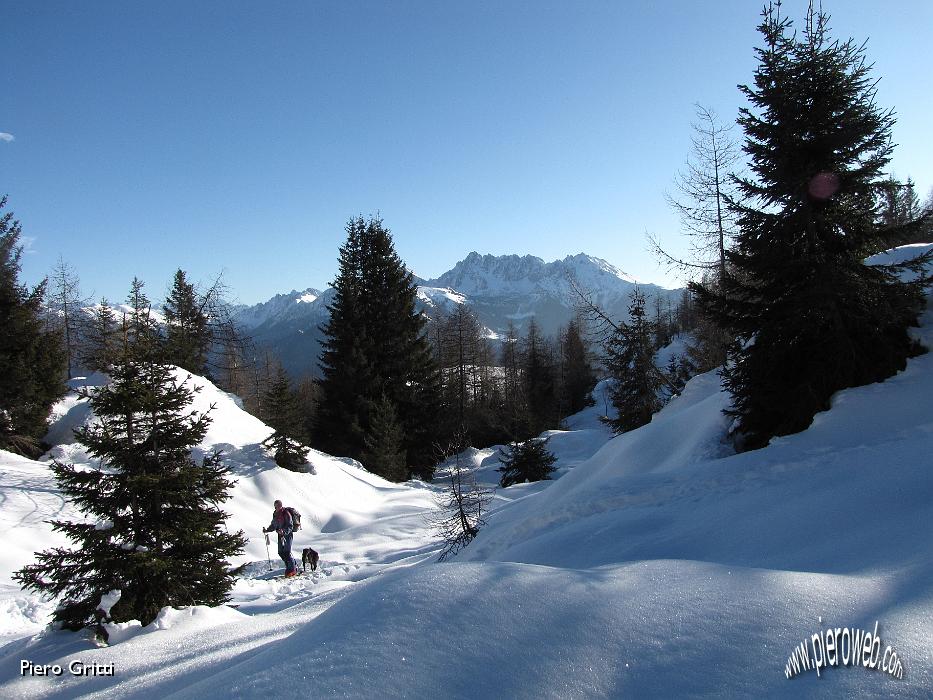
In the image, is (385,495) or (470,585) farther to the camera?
(385,495)

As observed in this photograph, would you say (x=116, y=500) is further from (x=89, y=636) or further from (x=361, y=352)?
(x=361, y=352)

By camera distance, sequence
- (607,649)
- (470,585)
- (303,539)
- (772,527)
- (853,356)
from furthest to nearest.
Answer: (303,539)
(853,356)
(772,527)
(470,585)
(607,649)

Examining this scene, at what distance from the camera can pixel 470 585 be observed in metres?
3.21

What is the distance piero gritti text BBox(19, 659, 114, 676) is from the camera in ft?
15.1

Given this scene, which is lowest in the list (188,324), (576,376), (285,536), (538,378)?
(285,536)

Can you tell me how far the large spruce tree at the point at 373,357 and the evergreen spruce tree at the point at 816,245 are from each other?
17.9 m

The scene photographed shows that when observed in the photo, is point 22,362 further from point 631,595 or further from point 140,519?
point 631,595

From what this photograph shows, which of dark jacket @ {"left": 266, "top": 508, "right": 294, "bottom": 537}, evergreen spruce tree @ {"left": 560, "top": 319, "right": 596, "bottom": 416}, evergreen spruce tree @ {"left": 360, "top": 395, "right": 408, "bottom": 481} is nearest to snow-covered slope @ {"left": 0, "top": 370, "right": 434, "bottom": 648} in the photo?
dark jacket @ {"left": 266, "top": 508, "right": 294, "bottom": 537}

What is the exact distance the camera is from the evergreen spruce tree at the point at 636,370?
16297mm

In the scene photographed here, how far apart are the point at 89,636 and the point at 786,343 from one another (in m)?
10.6

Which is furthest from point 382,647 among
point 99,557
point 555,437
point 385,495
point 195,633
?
point 555,437

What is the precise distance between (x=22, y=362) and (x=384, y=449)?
12585 mm

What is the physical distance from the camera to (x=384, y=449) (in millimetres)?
21000

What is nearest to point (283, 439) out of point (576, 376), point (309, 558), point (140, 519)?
point (309, 558)
